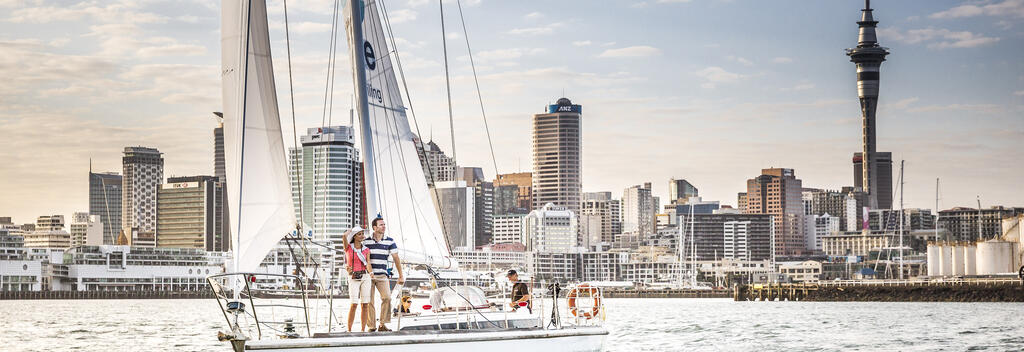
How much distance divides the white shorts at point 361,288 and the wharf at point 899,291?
95651 millimetres

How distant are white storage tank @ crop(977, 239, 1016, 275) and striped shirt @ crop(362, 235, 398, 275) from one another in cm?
11052

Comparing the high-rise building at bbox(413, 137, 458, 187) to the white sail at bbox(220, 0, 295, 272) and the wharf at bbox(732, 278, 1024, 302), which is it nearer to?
the white sail at bbox(220, 0, 295, 272)

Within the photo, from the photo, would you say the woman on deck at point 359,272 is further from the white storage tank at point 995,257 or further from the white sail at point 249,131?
the white storage tank at point 995,257

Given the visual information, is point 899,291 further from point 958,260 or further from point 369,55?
point 369,55

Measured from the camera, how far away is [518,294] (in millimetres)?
24453

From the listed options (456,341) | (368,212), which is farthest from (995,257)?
(456,341)

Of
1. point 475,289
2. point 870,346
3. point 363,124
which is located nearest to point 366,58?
point 363,124

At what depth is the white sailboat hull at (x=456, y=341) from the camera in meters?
19.1

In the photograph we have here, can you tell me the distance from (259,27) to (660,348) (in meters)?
22.0

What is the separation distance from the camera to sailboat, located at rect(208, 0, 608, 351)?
61.4 ft

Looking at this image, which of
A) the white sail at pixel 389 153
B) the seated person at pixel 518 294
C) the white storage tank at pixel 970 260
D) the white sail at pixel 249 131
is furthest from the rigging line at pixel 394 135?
the white storage tank at pixel 970 260

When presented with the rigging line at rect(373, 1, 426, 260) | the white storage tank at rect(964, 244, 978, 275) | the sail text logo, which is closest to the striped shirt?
the rigging line at rect(373, 1, 426, 260)

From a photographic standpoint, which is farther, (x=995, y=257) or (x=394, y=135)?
(x=995, y=257)

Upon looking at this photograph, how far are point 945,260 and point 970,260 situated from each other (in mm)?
7142
